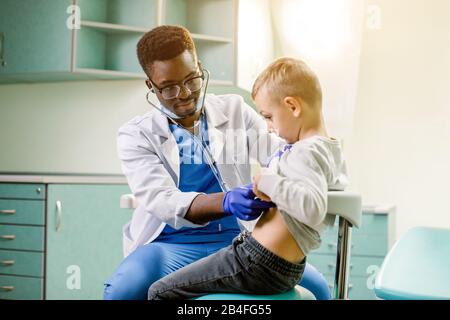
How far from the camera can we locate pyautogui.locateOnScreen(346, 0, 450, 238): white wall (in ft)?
8.05

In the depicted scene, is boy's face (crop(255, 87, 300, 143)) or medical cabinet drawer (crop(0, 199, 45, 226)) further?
medical cabinet drawer (crop(0, 199, 45, 226))

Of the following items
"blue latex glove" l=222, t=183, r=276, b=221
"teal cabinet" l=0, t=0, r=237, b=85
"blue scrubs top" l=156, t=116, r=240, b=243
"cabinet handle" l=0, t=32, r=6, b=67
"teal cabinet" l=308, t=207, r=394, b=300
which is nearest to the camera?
"blue latex glove" l=222, t=183, r=276, b=221

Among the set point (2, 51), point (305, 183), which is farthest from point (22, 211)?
point (305, 183)

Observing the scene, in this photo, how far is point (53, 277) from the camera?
90.4 inches

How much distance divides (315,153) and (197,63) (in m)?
0.38

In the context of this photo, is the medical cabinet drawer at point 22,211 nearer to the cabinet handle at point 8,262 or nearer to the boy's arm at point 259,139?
the cabinet handle at point 8,262

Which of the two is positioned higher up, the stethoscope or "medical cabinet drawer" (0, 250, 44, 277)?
the stethoscope

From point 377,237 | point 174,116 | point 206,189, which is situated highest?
point 174,116

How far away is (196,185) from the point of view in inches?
47.9

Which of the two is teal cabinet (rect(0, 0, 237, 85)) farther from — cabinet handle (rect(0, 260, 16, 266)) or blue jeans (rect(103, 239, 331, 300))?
blue jeans (rect(103, 239, 331, 300))

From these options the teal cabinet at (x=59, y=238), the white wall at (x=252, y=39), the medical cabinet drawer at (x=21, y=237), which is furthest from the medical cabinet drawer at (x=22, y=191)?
the white wall at (x=252, y=39)

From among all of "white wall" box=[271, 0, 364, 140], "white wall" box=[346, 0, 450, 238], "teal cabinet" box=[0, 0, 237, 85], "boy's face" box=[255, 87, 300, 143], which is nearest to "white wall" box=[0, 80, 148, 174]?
"teal cabinet" box=[0, 0, 237, 85]
